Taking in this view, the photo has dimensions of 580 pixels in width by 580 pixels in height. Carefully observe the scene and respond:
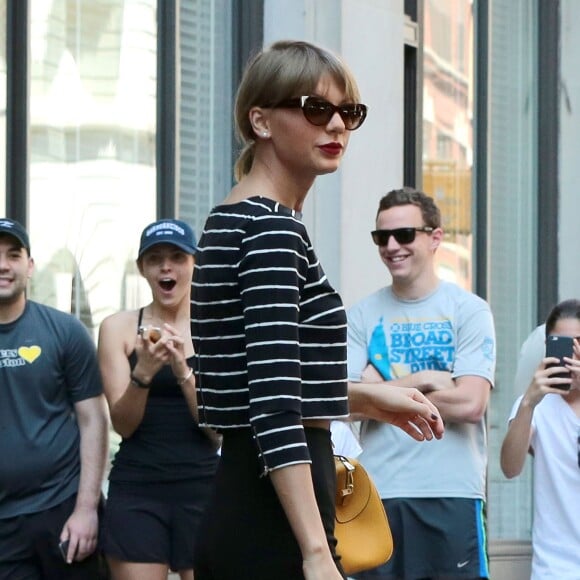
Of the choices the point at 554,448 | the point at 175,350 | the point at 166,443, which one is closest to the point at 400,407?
the point at 175,350

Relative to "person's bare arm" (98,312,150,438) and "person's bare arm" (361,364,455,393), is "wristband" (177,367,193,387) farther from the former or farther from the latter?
"person's bare arm" (361,364,455,393)

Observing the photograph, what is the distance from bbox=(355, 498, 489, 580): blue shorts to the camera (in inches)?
254

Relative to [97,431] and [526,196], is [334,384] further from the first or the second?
[526,196]

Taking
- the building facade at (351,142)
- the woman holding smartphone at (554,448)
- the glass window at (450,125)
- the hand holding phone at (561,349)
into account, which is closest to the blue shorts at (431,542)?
the woman holding smartphone at (554,448)

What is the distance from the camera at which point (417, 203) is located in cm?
687

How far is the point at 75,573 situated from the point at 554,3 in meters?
6.36

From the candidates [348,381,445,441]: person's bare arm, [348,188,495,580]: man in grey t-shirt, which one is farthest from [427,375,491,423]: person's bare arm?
[348,381,445,441]: person's bare arm

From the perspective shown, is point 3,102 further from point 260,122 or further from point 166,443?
point 260,122

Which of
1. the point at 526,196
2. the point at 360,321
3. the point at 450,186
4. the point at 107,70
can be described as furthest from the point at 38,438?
the point at 526,196

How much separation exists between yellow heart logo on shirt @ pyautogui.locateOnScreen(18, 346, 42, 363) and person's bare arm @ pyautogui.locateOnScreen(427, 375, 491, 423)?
5.30 feet

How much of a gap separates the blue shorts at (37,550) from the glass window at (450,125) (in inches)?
170

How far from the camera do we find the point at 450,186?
33.4 ft

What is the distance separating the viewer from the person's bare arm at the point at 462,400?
21.4ft

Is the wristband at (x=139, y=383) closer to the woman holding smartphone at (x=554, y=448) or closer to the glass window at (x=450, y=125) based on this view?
the woman holding smartphone at (x=554, y=448)
